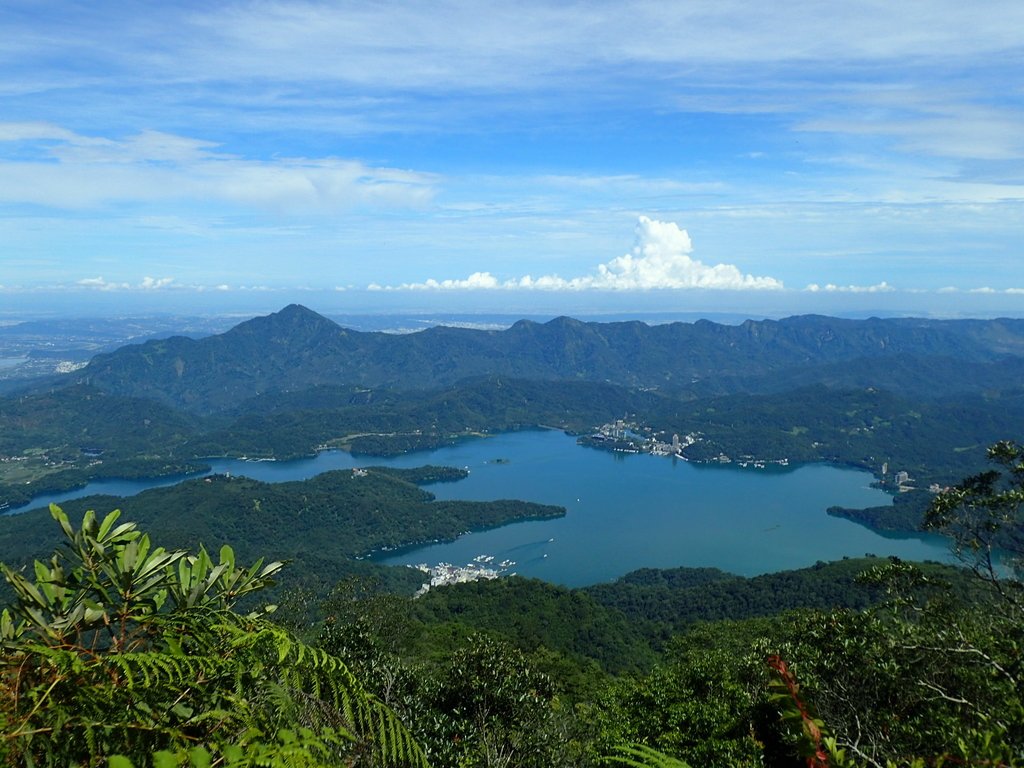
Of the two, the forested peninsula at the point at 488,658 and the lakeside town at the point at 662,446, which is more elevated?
the forested peninsula at the point at 488,658

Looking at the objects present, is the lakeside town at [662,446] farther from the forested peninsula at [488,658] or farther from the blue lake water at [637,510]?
the forested peninsula at [488,658]

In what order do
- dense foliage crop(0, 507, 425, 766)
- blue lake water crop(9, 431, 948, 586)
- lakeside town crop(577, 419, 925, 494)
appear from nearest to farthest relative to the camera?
dense foliage crop(0, 507, 425, 766), blue lake water crop(9, 431, 948, 586), lakeside town crop(577, 419, 925, 494)

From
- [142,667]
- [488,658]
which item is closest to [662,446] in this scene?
[488,658]

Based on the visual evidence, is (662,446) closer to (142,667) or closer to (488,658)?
(488,658)

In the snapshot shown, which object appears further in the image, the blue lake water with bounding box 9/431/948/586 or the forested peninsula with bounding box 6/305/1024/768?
the blue lake water with bounding box 9/431/948/586

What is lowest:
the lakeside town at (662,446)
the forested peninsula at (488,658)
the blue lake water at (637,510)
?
the blue lake water at (637,510)

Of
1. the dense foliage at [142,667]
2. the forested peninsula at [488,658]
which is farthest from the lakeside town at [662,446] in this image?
the dense foliage at [142,667]

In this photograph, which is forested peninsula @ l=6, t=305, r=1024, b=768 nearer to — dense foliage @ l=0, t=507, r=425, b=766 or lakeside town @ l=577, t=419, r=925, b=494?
dense foliage @ l=0, t=507, r=425, b=766

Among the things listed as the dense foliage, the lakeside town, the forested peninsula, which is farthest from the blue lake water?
the dense foliage

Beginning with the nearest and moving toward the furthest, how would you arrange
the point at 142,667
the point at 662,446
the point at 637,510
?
the point at 142,667 < the point at 637,510 < the point at 662,446
